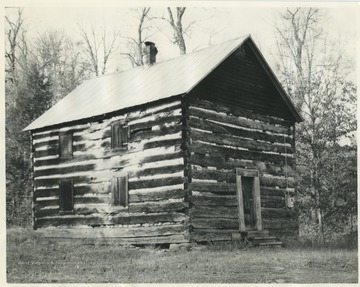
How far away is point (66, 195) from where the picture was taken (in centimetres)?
2067

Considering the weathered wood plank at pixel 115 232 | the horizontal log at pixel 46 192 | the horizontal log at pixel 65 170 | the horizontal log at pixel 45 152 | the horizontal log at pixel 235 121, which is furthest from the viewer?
the horizontal log at pixel 45 152

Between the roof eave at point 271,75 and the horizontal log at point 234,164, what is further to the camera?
the roof eave at point 271,75

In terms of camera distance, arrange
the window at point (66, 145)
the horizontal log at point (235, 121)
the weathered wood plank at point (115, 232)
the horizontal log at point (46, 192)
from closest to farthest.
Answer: the weathered wood plank at point (115, 232)
the horizontal log at point (235, 121)
the window at point (66, 145)
the horizontal log at point (46, 192)

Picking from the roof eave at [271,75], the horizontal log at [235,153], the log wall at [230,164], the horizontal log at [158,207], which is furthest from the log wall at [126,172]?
the roof eave at [271,75]

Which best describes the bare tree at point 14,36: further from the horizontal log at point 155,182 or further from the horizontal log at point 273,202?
the horizontal log at point 273,202

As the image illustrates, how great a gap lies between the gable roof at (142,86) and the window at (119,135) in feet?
1.95

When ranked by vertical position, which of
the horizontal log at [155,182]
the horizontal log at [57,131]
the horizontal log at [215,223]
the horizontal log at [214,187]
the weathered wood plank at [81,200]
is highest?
the horizontal log at [57,131]

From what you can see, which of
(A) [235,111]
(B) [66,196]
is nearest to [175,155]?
(A) [235,111]

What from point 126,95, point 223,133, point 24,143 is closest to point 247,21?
point 223,133

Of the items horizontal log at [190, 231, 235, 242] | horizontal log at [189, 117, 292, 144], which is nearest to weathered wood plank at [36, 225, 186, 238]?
horizontal log at [190, 231, 235, 242]

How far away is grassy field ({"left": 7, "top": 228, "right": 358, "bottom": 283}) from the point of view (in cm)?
1308

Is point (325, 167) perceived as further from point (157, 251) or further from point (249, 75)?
point (157, 251)

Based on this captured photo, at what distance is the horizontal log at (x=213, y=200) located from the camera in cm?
1727

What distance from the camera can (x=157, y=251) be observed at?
55.2 feet
